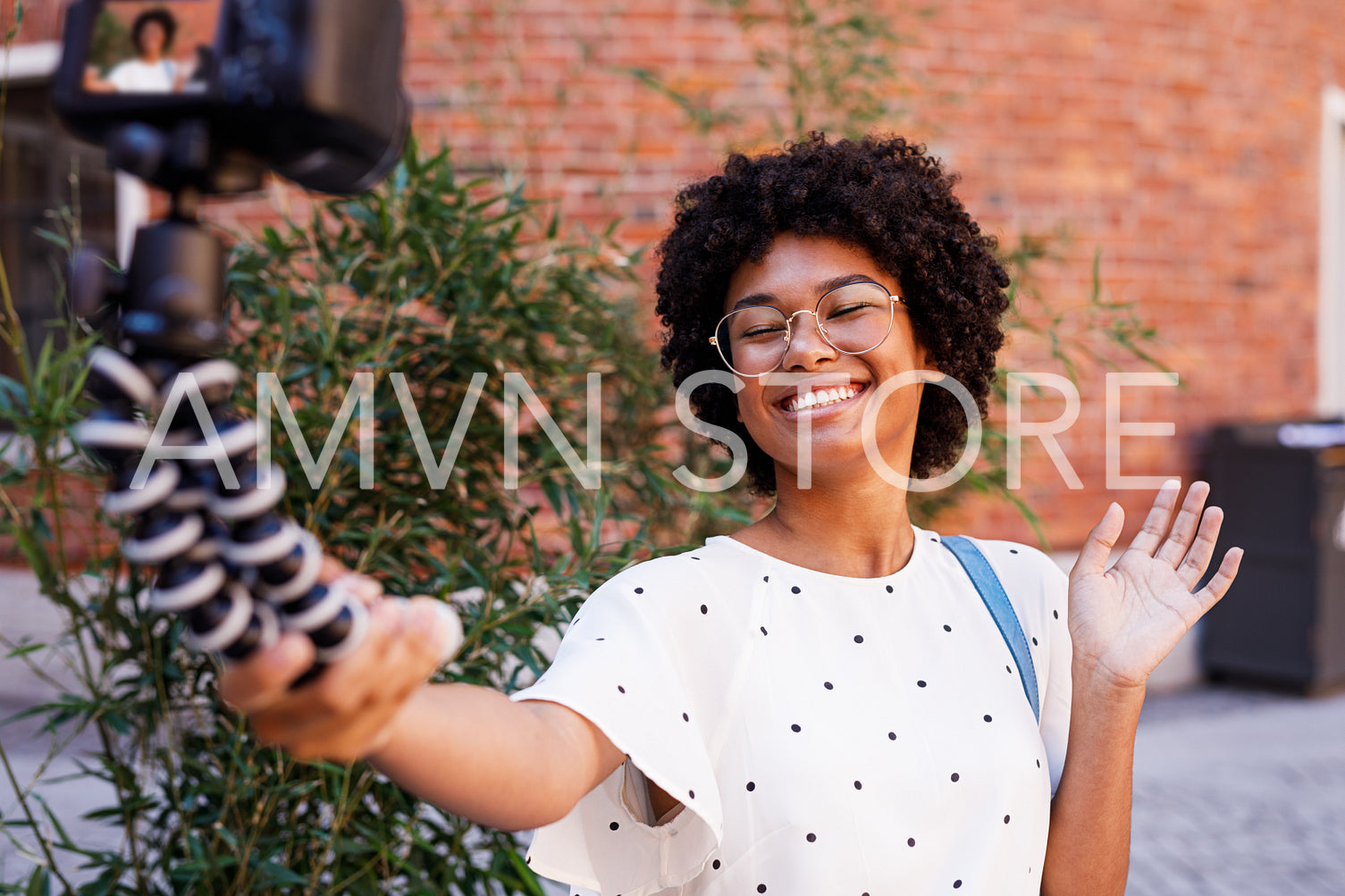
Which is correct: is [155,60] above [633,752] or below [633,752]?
above

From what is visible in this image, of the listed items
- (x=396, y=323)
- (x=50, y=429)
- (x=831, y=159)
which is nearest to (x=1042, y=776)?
(x=831, y=159)

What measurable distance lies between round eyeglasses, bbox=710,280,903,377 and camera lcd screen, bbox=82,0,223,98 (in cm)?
88

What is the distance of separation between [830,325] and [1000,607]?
478 millimetres

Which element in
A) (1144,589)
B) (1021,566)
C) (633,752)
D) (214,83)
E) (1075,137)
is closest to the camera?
(214,83)

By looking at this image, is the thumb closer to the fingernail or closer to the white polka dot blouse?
the white polka dot blouse

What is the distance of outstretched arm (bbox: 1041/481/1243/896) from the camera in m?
1.32

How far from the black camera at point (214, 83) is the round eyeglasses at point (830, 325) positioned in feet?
2.68

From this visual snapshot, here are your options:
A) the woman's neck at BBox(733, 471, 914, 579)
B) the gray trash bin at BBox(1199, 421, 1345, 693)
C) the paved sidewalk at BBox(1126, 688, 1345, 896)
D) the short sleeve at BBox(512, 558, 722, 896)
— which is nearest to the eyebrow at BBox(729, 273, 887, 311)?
the woman's neck at BBox(733, 471, 914, 579)

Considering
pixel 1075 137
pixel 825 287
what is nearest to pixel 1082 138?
pixel 1075 137

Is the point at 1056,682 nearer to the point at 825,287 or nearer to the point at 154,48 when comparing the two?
the point at 825,287

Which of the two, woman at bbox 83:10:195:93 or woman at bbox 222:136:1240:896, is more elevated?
woman at bbox 83:10:195:93

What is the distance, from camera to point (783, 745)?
116 cm

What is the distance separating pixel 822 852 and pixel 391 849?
1258 millimetres

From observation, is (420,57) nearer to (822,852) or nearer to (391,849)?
(391,849)
